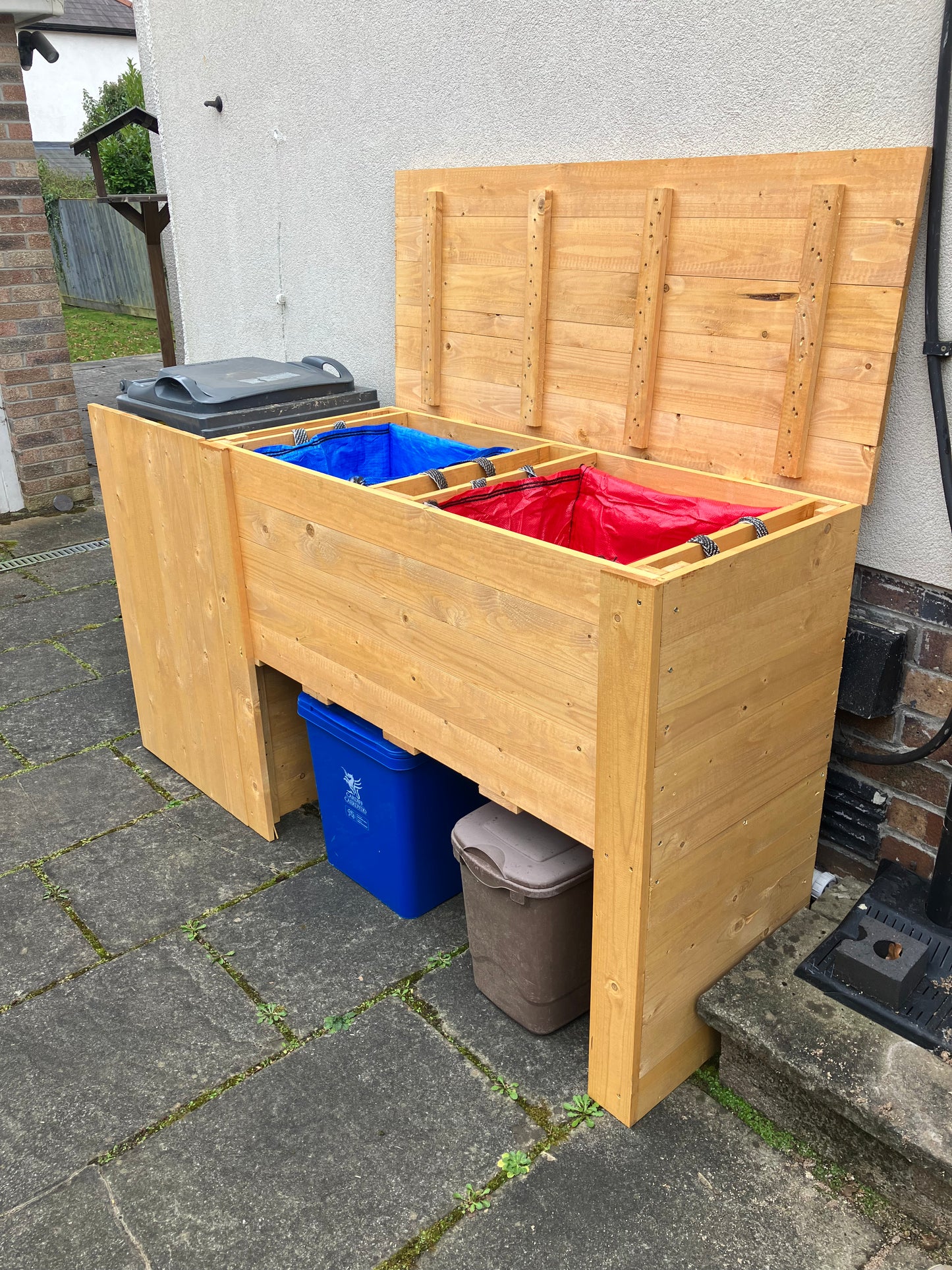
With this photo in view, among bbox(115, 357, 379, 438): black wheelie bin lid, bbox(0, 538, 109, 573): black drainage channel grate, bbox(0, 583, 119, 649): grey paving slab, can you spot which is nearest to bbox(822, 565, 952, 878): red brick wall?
bbox(115, 357, 379, 438): black wheelie bin lid

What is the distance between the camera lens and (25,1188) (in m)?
2.34

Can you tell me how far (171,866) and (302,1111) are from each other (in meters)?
1.25

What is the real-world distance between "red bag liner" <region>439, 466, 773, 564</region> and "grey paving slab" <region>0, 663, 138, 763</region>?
2381 millimetres

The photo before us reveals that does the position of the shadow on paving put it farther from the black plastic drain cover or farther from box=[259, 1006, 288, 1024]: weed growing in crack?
the black plastic drain cover

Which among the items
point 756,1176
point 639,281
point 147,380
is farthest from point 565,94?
point 756,1176

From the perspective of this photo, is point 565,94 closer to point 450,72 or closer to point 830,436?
point 450,72

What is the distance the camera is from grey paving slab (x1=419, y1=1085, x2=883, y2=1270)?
215 centimetres

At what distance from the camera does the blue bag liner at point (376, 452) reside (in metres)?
3.41

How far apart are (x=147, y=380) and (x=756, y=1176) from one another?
133 inches

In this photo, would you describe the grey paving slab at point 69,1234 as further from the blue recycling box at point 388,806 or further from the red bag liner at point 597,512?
the red bag liner at point 597,512

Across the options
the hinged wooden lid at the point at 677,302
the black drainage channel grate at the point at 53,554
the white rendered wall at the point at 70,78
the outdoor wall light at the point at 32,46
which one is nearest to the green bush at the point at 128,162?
the outdoor wall light at the point at 32,46

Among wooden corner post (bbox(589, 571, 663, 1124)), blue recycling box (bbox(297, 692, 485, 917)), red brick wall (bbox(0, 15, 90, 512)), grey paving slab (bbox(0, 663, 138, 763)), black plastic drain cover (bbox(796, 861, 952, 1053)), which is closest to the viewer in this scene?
wooden corner post (bbox(589, 571, 663, 1124))

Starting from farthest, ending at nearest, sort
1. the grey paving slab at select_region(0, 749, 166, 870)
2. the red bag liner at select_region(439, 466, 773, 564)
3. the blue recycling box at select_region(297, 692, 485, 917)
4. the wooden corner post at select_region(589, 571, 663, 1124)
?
1. the grey paving slab at select_region(0, 749, 166, 870)
2. the blue recycling box at select_region(297, 692, 485, 917)
3. the red bag liner at select_region(439, 466, 773, 564)
4. the wooden corner post at select_region(589, 571, 663, 1124)

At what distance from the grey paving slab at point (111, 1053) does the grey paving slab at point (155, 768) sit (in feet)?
3.18
